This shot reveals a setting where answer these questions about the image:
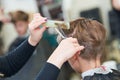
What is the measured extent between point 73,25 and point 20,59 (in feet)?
1.31

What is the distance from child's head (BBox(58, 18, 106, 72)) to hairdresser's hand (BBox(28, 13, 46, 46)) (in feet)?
0.43

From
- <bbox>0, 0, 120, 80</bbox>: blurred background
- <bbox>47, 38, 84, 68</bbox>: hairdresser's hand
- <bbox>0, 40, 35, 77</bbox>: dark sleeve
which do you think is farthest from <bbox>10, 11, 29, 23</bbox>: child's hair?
<bbox>47, 38, 84, 68</bbox>: hairdresser's hand

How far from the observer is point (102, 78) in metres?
1.49

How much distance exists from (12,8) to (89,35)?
10.6ft

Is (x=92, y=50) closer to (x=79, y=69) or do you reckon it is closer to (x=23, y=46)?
(x=79, y=69)

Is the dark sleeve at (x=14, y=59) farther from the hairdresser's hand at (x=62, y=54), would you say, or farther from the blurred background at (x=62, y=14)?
the blurred background at (x=62, y=14)

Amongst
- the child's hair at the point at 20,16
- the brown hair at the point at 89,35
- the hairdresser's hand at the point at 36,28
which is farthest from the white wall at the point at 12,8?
the brown hair at the point at 89,35

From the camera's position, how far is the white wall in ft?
14.7

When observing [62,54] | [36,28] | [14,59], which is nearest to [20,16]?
[14,59]

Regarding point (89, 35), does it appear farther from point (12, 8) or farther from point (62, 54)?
point (12, 8)

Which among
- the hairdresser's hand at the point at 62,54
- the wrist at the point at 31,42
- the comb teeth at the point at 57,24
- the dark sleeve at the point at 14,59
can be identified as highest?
the comb teeth at the point at 57,24

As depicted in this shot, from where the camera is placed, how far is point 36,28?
1571 mm

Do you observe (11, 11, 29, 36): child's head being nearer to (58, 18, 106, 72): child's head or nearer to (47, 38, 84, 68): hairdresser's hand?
(58, 18, 106, 72): child's head

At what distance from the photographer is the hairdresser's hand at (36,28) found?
1.52 m
